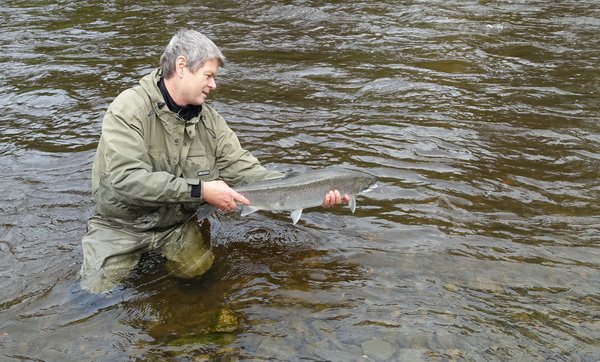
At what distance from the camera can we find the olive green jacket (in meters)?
5.42

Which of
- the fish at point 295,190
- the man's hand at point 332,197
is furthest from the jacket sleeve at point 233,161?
the man's hand at point 332,197

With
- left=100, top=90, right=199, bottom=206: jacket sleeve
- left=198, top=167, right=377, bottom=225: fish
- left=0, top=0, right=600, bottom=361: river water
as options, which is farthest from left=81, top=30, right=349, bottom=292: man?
left=0, top=0, right=600, bottom=361: river water

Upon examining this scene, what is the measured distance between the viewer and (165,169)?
5.93 meters

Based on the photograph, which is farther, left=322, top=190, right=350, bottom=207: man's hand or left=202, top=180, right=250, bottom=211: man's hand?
left=322, top=190, right=350, bottom=207: man's hand

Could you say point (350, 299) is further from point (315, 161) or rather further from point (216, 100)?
point (216, 100)

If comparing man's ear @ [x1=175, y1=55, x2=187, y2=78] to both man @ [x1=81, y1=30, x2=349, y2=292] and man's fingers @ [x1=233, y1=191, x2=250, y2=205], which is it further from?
man's fingers @ [x1=233, y1=191, x2=250, y2=205]

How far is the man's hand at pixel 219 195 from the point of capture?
5.50 metres

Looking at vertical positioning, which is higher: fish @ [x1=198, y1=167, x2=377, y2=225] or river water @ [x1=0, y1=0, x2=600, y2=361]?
fish @ [x1=198, y1=167, x2=377, y2=225]

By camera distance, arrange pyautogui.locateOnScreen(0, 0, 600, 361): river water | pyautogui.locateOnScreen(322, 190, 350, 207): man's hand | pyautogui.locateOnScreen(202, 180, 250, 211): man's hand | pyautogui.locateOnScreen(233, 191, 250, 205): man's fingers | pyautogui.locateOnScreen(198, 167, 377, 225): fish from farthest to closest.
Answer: pyautogui.locateOnScreen(322, 190, 350, 207): man's hand → pyautogui.locateOnScreen(198, 167, 377, 225): fish → pyautogui.locateOnScreen(233, 191, 250, 205): man's fingers → pyautogui.locateOnScreen(202, 180, 250, 211): man's hand → pyautogui.locateOnScreen(0, 0, 600, 361): river water

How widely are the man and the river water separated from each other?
31cm

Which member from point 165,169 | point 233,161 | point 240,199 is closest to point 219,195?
point 240,199

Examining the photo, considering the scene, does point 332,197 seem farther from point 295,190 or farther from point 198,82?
point 198,82

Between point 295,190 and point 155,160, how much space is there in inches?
51.4

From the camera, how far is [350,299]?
19.2ft
